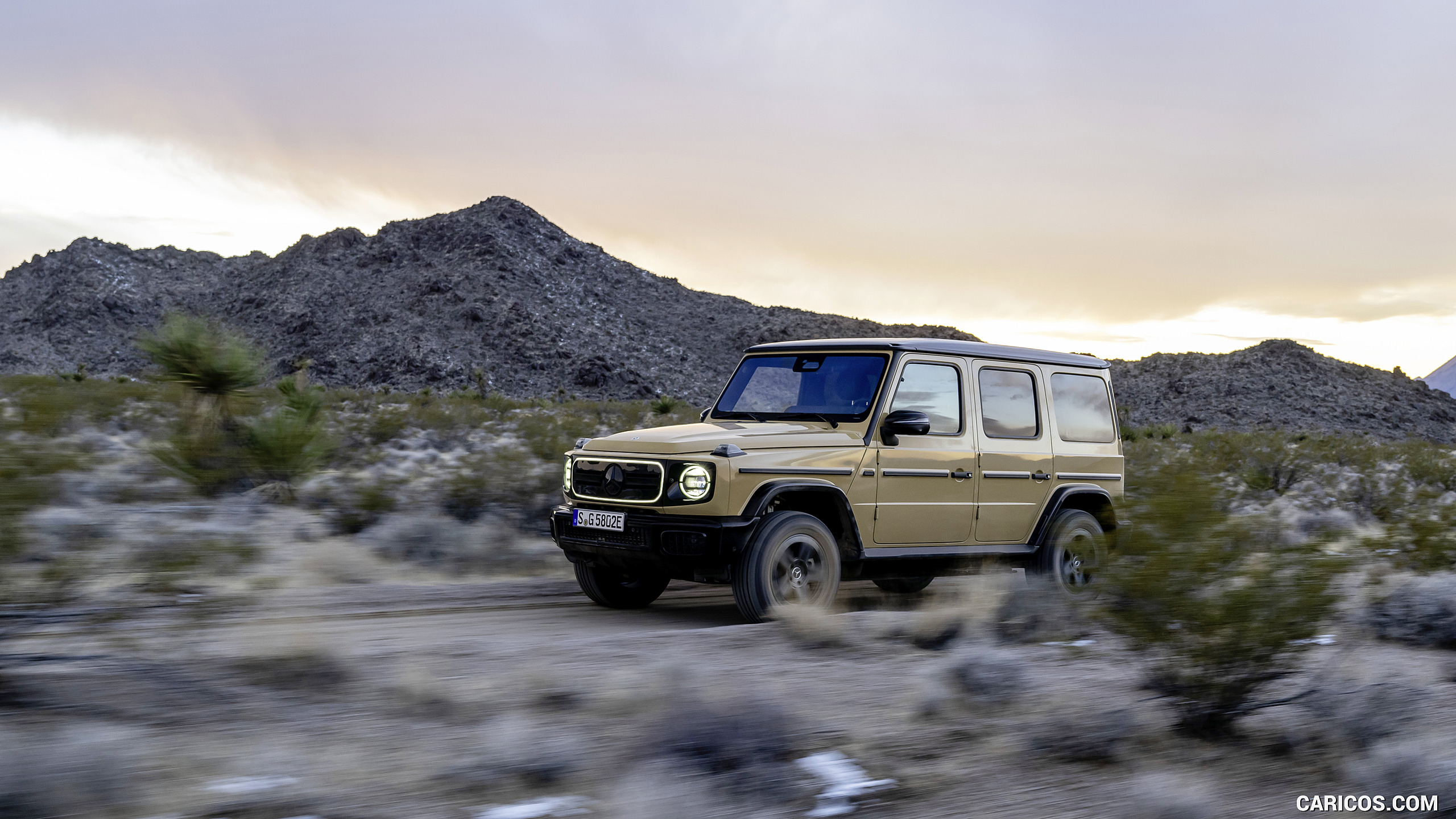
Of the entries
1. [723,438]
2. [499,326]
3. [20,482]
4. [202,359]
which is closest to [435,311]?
[499,326]

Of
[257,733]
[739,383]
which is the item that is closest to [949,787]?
[257,733]

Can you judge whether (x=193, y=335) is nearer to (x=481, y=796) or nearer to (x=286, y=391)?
(x=286, y=391)

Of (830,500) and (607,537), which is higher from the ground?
(830,500)

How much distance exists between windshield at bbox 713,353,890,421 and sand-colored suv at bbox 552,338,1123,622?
0.01 metres

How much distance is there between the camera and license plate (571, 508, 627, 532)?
7.58m

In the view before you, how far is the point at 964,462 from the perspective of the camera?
8469 mm

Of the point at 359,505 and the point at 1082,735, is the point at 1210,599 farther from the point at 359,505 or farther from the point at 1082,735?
the point at 359,505

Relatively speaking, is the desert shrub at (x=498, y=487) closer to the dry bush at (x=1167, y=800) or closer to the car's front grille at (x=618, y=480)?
the car's front grille at (x=618, y=480)

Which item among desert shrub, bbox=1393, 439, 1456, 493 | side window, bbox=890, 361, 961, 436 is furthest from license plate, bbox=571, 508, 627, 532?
desert shrub, bbox=1393, 439, 1456, 493

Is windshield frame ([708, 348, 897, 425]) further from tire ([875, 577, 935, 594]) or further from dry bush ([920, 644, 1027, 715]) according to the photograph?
dry bush ([920, 644, 1027, 715])

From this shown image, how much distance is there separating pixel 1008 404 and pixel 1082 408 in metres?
1.09

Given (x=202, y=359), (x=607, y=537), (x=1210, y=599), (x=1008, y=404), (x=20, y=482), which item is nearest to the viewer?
(x=20, y=482)

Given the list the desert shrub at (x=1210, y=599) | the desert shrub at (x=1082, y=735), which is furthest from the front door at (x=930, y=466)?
the desert shrub at (x=1082, y=735)

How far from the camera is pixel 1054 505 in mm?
9156
